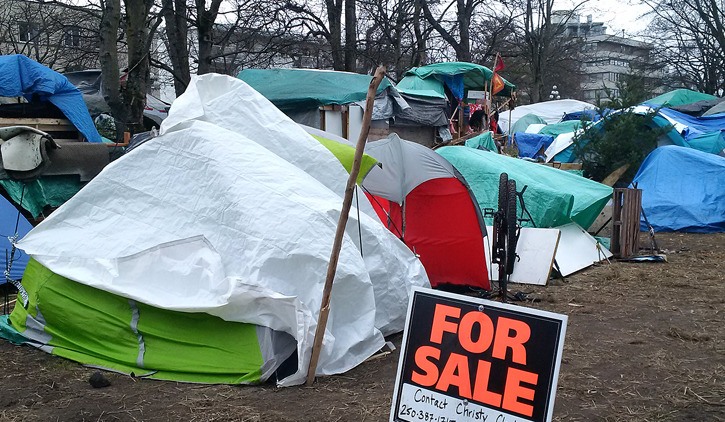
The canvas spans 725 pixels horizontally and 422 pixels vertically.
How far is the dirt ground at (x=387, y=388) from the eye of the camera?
446cm

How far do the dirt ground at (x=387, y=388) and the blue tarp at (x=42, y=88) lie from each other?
5166 mm

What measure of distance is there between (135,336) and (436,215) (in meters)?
4.12

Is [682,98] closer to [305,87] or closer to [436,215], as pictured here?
[305,87]

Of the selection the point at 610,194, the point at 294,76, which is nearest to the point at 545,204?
the point at 610,194

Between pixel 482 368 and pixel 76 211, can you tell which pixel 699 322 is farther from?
pixel 76 211

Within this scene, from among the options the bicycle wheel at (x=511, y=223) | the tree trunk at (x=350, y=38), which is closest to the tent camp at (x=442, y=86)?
the tree trunk at (x=350, y=38)

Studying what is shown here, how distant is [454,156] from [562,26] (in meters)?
30.5

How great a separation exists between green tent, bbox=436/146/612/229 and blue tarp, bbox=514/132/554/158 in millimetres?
11483

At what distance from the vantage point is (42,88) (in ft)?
33.1

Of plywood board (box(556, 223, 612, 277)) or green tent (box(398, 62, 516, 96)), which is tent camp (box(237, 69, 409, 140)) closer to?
green tent (box(398, 62, 516, 96))

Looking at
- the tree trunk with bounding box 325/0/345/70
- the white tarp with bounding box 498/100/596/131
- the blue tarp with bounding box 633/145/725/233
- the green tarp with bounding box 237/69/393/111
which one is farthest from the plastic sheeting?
the white tarp with bounding box 498/100/596/131

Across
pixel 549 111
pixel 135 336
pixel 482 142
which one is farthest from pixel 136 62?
pixel 549 111

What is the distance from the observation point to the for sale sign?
10.2ft

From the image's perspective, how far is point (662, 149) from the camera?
47.4 feet
